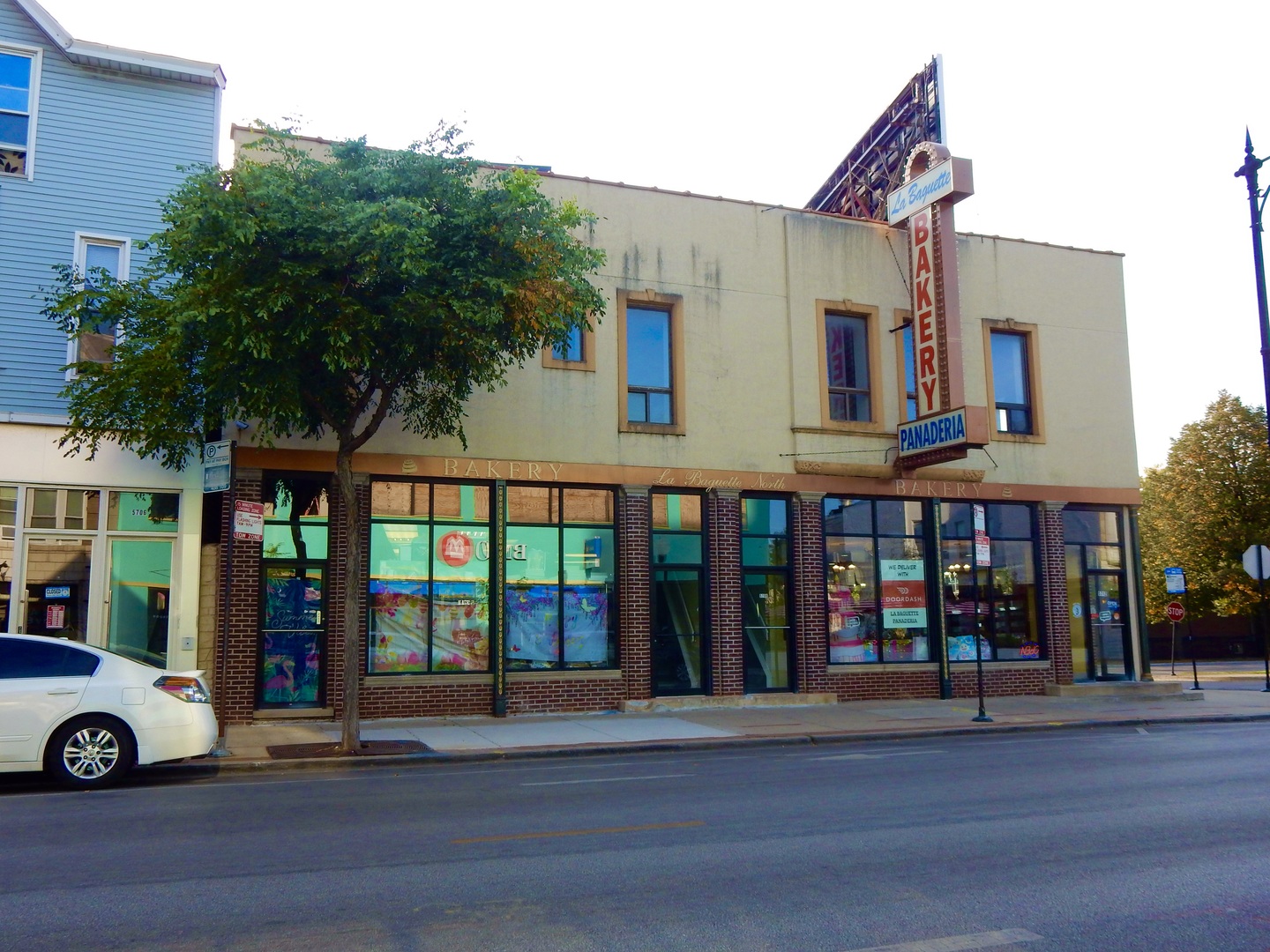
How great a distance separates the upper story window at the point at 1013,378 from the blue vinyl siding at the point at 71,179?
48.0 ft

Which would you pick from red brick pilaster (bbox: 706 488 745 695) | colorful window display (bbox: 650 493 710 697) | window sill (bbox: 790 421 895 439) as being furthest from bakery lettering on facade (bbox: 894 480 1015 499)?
colorful window display (bbox: 650 493 710 697)

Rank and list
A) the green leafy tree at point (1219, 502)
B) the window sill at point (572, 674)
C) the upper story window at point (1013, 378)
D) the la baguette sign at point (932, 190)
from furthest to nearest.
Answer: the green leafy tree at point (1219, 502) < the upper story window at point (1013, 378) < the la baguette sign at point (932, 190) < the window sill at point (572, 674)

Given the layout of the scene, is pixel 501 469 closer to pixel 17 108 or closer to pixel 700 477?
pixel 700 477

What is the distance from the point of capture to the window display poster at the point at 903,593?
20.1 metres

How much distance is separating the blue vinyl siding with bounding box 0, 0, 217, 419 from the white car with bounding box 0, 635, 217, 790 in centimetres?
598

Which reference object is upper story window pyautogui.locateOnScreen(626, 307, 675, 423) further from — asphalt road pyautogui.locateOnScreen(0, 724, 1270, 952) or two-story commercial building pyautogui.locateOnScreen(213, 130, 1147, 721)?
asphalt road pyautogui.locateOnScreen(0, 724, 1270, 952)

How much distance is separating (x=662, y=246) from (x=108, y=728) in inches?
469

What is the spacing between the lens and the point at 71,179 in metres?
16.3

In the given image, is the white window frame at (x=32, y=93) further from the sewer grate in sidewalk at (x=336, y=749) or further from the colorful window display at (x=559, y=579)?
the sewer grate in sidewalk at (x=336, y=749)

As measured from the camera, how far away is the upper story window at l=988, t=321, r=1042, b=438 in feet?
70.6

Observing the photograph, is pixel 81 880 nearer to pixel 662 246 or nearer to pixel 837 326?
pixel 662 246

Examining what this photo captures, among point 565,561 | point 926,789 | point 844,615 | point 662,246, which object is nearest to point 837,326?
point 662,246

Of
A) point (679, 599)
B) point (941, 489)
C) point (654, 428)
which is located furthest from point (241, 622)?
point (941, 489)

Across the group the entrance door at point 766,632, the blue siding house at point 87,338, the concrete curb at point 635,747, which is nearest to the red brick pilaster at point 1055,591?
the concrete curb at point 635,747
